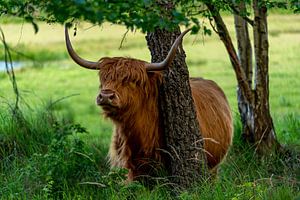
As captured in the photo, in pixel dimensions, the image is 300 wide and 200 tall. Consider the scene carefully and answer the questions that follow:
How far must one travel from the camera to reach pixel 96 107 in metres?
13.6

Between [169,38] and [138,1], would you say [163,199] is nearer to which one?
[169,38]

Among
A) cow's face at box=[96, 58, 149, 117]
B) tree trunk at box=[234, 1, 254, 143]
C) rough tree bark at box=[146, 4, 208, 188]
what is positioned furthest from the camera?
tree trunk at box=[234, 1, 254, 143]

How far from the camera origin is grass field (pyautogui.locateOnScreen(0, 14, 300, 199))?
22.5 feet

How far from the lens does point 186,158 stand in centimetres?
727

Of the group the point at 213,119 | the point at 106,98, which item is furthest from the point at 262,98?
the point at 106,98

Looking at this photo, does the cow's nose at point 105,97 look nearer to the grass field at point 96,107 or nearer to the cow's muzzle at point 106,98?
the cow's muzzle at point 106,98

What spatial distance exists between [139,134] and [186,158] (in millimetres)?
574

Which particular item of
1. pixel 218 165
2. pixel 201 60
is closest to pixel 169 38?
pixel 218 165

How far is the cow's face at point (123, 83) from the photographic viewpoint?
23.4 ft

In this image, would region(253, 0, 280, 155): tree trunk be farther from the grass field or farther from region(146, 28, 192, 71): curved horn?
region(146, 28, 192, 71): curved horn

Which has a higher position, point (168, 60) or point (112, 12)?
point (112, 12)

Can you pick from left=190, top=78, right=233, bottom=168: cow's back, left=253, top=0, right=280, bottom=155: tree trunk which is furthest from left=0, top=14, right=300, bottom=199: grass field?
left=253, top=0, right=280, bottom=155: tree trunk

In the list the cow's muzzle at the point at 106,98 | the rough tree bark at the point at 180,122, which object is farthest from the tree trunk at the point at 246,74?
the cow's muzzle at the point at 106,98

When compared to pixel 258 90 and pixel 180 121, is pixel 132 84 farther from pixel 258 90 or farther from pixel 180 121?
pixel 258 90
